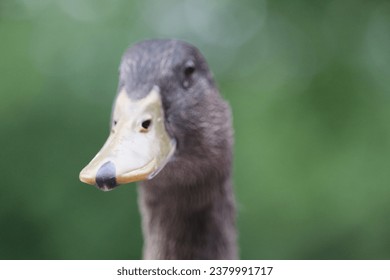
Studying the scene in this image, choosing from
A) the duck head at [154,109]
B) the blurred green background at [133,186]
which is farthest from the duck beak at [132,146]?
the blurred green background at [133,186]

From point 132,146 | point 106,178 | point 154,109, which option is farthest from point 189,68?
point 106,178

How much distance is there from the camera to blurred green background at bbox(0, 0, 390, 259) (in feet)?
9.36

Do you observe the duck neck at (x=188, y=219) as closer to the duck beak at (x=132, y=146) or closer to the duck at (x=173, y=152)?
the duck at (x=173, y=152)

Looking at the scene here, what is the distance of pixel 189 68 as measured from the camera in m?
1.22

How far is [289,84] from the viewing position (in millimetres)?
3262

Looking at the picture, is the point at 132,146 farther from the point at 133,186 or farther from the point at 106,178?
the point at 133,186

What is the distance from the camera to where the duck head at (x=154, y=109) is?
1007 millimetres

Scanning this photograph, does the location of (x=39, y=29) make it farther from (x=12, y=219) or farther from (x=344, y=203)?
(x=344, y=203)

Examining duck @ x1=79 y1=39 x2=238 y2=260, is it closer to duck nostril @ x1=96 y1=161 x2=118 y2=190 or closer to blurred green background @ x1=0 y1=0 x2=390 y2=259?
duck nostril @ x1=96 y1=161 x2=118 y2=190

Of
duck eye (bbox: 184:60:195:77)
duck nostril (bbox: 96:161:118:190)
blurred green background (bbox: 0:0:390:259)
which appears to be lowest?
duck nostril (bbox: 96:161:118:190)

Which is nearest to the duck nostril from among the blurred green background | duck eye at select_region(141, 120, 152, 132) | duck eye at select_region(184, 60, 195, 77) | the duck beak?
the duck beak

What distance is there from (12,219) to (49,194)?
187 millimetres

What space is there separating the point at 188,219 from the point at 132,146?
1.07ft

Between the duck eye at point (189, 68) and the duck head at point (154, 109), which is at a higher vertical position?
the duck eye at point (189, 68)
